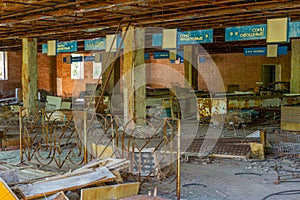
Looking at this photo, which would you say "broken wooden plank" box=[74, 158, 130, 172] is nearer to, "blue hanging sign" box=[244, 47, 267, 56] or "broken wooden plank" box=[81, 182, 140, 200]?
"broken wooden plank" box=[81, 182, 140, 200]

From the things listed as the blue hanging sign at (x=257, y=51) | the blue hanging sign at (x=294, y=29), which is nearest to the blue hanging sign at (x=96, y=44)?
the blue hanging sign at (x=294, y=29)

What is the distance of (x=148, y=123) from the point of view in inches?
456

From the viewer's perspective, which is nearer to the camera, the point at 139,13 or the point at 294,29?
the point at 139,13

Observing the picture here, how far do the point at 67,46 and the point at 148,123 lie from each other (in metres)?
5.64

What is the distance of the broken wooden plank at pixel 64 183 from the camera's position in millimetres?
5453

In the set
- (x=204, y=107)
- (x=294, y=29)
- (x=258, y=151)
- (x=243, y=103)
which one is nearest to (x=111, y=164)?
(x=258, y=151)

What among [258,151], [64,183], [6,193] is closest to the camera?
[6,193]

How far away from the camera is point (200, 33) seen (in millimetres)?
12328

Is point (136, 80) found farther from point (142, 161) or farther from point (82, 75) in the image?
point (82, 75)

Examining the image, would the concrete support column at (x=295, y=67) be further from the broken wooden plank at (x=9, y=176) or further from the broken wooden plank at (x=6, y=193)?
the broken wooden plank at (x=6, y=193)

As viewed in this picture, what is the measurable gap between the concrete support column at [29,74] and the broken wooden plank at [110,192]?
10561 mm

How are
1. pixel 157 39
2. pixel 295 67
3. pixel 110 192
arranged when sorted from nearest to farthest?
pixel 110 192, pixel 157 39, pixel 295 67

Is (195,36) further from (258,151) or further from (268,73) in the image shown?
(268,73)

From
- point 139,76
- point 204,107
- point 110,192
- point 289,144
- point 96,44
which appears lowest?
point 110,192
